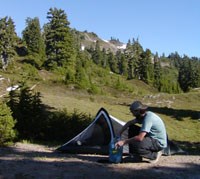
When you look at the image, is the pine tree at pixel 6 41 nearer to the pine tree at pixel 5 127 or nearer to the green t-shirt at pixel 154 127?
the pine tree at pixel 5 127

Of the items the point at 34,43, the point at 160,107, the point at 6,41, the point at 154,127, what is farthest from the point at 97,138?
the point at 34,43

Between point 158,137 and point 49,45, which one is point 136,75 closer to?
point 49,45

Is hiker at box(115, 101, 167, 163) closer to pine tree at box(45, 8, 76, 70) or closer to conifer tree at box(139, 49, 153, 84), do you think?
pine tree at box(45, 8, 76, 70)

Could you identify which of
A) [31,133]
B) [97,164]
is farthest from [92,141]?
[31,133]

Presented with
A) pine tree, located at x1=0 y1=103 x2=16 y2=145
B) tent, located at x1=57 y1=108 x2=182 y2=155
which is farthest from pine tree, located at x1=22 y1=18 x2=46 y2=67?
tent, located at x1=57 y1=108 x2=182 y2=155

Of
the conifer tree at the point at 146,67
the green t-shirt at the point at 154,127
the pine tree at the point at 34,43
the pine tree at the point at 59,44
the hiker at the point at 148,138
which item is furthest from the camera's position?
Answer: the conifer tree at the point at 146,67

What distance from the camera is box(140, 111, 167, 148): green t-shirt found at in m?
8.27

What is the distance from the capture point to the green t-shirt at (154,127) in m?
8.27

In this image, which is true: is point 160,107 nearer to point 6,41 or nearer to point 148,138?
point 148,138

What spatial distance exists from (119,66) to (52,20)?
65872mm

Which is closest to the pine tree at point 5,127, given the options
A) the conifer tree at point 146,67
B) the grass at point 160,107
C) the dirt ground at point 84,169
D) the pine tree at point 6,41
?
the dirt ground at point 84,169

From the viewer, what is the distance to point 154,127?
8.52 metres

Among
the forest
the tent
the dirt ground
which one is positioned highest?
the forest

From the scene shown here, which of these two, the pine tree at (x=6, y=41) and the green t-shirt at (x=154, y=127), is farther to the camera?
the pine tree at (x=6, y=41)
